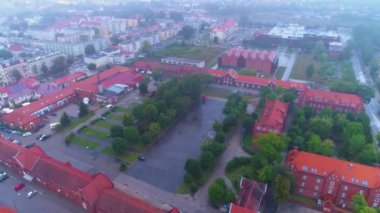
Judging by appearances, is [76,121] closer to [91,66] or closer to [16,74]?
[16,74]

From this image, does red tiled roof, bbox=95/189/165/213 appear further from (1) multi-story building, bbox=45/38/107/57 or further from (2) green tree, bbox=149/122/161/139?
(1) multi-story building, bbox=45/38/107/57

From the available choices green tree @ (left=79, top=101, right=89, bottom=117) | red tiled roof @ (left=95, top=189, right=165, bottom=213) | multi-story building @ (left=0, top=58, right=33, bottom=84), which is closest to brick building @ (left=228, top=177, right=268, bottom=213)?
red tiled roof @ (left=95, top=189, right=165, bottom=213)

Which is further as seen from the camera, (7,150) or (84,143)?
(84,143)

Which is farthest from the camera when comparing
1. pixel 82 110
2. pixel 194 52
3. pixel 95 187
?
pixel 194 52

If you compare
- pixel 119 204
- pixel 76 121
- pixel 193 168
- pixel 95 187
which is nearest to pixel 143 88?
pixel 76 121

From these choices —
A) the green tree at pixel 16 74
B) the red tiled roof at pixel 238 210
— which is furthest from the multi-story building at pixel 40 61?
the red tiled roof at pixel 238 210

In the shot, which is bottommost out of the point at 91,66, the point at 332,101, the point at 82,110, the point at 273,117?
the point at 82,110

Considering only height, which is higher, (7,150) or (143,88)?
(143,88)
